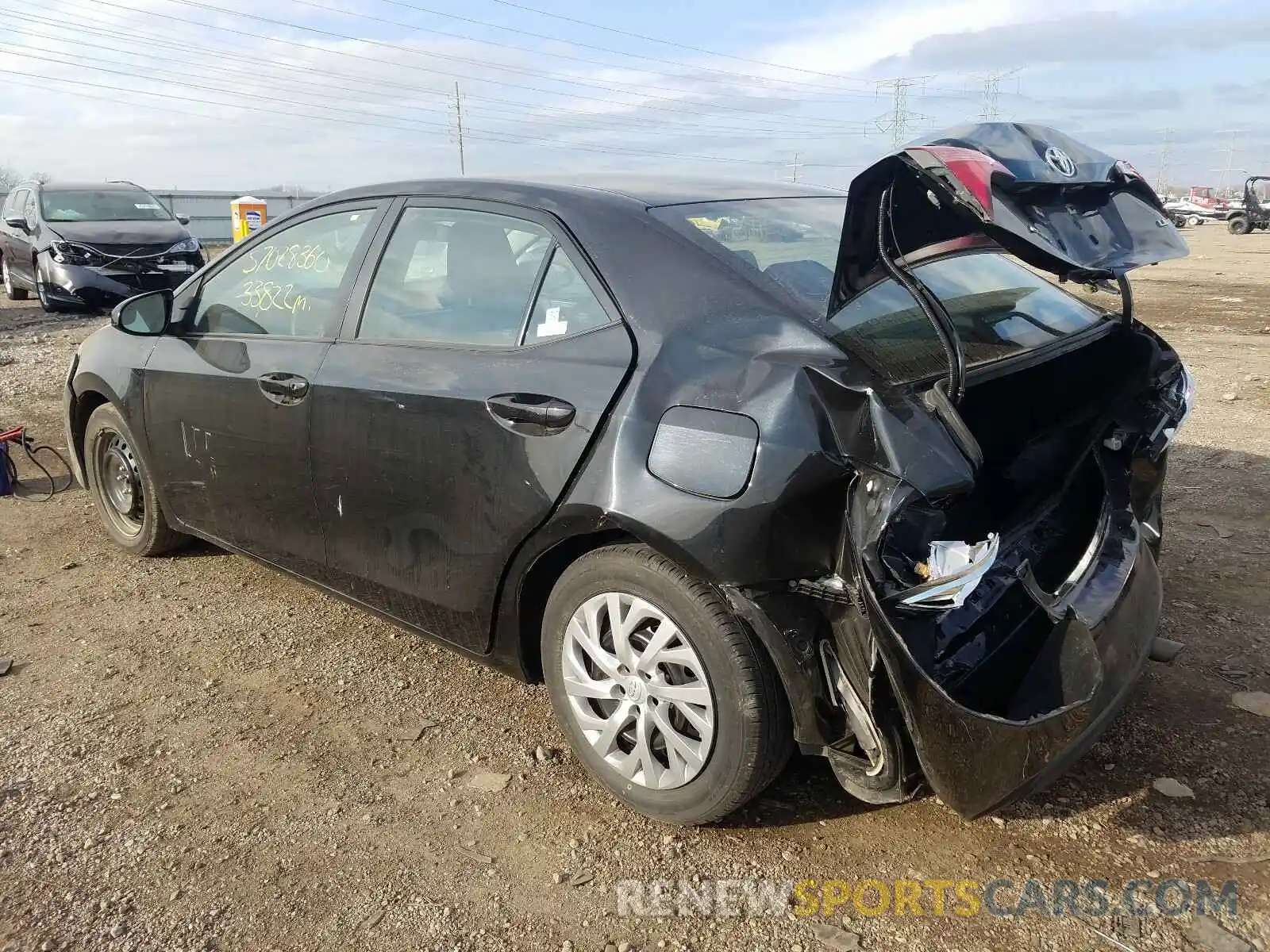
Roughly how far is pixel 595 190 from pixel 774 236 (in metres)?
0.55

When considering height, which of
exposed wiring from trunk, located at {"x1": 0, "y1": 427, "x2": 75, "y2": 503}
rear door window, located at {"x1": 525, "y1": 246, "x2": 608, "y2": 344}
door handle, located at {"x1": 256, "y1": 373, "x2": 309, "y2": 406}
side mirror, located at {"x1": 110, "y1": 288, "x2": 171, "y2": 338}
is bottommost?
exposed wiring from trunk, located at {"x1": 0, "y1": 427, "x2": 75, "y2": 503}

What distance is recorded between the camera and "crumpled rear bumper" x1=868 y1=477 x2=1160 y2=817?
209cm

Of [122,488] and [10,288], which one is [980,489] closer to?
[122,488]

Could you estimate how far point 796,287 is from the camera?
2518 millimetres

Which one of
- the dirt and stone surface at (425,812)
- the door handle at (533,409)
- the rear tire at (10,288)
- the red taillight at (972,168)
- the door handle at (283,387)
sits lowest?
the dirt and stone surface at (425,812)

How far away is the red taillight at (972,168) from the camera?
217 centimetres

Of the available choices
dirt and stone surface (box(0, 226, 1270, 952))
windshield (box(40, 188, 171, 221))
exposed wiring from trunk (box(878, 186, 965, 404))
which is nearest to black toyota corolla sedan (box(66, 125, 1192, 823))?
exposed wiring from trunk (box(878, 186, 965, 404))

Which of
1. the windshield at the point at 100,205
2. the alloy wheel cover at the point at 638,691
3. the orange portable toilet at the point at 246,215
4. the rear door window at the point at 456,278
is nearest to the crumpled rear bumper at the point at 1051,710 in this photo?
the alloy wheel cover at the point at 638,691

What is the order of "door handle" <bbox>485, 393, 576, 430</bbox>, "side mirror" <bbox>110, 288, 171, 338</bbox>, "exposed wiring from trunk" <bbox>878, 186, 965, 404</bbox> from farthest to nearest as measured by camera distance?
"side mirror" <bbox>110, 288, 171, 338</bbox>, "door handle" <bbox>485, 393, 576, 430</bbox>, "exposed wiring from trunk" <bbox>878, 186, 965, 404</bbox>

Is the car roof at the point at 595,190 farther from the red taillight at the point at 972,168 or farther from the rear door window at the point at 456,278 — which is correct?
the red taillight at the point at 972,168

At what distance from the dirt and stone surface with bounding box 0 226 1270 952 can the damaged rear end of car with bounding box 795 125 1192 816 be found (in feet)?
1.19

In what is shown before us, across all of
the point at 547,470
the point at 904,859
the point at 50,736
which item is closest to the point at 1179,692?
the point at 904,859

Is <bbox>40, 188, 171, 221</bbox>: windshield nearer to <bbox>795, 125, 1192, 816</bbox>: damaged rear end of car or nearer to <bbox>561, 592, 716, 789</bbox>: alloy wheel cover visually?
<bbox>561, 592, 716, 789</bbox>: alloy wheel cover

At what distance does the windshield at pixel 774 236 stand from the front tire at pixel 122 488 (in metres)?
2.67
